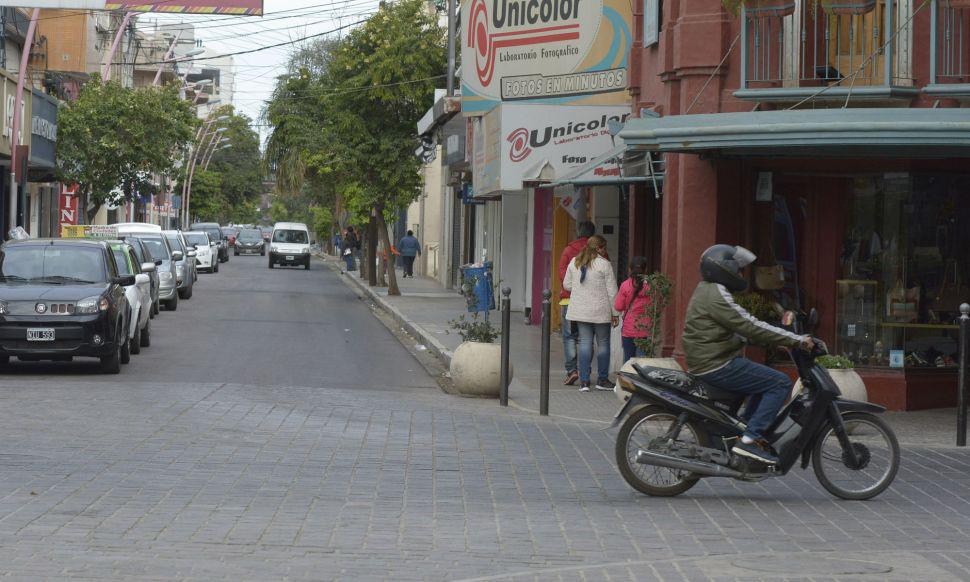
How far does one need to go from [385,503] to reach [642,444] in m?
1.77

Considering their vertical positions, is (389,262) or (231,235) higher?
(231,235)

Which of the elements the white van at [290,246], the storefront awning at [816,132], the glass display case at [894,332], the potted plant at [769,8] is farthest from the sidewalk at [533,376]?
the white van at [290,246]

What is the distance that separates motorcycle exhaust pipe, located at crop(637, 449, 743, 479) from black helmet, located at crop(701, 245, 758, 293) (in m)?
1.19

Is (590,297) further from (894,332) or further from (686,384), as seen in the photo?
(686,384)

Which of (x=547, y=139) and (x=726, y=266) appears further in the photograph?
(x=547, y=139)

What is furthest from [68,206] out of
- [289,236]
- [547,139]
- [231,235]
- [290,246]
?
[231,235]

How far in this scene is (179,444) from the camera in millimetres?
Answer: 10898

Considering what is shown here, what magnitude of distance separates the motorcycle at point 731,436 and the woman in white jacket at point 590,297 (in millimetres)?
6571

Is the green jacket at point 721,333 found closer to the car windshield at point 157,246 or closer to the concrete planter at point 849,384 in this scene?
the concrete planter at point 849,384

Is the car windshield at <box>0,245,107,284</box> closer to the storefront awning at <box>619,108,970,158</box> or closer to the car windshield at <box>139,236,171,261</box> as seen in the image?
the storefront awning at <box>619,108,970,158</box>

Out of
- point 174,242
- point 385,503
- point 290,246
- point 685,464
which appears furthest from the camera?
point 290,246

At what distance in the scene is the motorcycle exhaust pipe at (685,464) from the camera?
913cm

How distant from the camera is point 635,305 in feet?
50.7

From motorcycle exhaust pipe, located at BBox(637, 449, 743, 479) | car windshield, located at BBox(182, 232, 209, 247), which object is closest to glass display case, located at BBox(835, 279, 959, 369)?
motorcycle exhaust pipe, located at BBox(637, 449, 743, 479)
